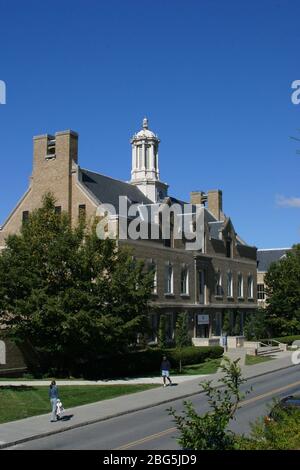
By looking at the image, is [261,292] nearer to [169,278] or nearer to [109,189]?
[169,278]

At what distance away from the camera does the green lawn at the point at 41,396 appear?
956 inches

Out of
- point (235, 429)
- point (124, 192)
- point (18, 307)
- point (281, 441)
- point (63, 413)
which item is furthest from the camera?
point (124, 192)

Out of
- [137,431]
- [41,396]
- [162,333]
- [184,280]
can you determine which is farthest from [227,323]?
[137,431]

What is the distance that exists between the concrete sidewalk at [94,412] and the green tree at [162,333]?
964 centimetres

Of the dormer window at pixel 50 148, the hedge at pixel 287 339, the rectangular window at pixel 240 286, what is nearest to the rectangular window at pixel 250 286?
the rectangular window at pixel 240 286

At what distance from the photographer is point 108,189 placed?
50.1 m

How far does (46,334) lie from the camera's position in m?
34.3

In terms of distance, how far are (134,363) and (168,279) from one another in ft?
43.9

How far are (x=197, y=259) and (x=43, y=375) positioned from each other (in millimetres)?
21797

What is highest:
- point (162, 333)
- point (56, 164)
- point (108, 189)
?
point (56, 164)

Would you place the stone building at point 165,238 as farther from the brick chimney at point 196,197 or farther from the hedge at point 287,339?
the hedge at point 287,339

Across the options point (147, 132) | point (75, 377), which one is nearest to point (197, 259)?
point (147, 132)

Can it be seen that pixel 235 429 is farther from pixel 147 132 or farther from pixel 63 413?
pixel 147 132

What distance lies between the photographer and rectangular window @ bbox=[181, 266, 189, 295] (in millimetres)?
52688
